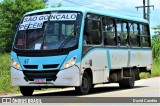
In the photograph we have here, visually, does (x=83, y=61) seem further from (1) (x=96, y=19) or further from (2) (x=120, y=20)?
(2) (x=120, y=20)

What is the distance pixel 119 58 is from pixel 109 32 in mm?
1435

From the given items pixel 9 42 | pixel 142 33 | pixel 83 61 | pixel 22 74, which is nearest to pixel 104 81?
pixel 83 61

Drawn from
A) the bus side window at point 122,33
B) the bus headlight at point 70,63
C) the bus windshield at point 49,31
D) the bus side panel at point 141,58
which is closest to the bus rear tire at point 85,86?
the bus headlight at point 70,63

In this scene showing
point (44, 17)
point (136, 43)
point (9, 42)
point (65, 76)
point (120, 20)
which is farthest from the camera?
point (9, 42)

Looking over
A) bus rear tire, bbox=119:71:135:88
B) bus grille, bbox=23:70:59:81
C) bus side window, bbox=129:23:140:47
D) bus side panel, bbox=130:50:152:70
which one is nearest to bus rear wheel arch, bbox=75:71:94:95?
bus grille, bbox=23:70:59:81

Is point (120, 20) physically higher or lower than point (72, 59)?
higher

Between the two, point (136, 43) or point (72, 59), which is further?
point (136, 43)

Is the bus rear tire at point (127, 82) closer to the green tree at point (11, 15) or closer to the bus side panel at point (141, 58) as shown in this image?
the bus side panel at point (141, 58)

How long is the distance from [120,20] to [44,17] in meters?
4.53

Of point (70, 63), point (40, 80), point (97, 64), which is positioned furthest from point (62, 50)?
point (97, 64)

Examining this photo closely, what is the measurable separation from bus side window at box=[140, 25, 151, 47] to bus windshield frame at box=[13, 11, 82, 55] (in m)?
6.85

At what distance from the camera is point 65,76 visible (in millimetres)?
15602

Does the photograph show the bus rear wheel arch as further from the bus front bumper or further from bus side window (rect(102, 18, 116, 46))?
bus side window (rect(102, 18, 116, 46))

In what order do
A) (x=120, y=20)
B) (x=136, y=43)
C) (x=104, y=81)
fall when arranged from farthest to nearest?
(x=136, y=43)
(x=120, y=20)
(x=104, y=81)
